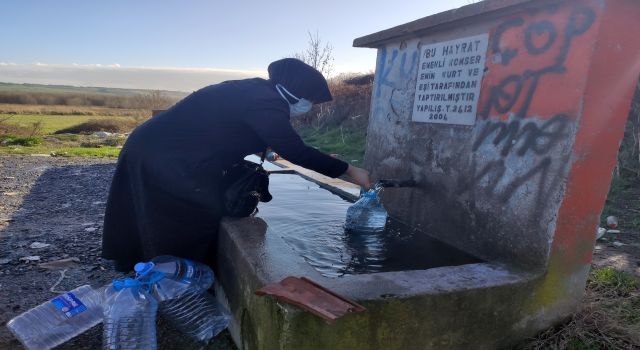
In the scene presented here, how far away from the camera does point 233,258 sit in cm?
266

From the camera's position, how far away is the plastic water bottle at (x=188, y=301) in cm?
266

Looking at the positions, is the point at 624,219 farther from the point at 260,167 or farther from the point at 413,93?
the point at 260,167

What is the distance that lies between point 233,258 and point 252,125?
0.84m

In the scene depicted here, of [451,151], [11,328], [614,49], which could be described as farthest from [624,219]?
[11,328]

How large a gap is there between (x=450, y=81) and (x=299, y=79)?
117 centimetres

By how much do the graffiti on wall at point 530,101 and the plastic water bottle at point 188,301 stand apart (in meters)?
1.96

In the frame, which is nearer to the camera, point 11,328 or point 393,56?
point 11,328

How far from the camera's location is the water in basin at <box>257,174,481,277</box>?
2830 mm

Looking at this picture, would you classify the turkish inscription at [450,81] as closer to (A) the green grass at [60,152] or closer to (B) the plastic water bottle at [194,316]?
(B) the plastic water bottle at [194,316]

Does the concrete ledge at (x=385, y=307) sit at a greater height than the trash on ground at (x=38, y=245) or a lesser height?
greater

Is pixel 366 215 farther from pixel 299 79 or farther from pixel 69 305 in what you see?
pixel 69 305

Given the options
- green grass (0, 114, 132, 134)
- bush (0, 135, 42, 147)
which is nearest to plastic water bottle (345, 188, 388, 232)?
bush (0, 135, 42, 147)

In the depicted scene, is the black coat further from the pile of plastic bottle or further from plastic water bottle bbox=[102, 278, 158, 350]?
plastic water bottle bbox=[102, 278, 158, 350]

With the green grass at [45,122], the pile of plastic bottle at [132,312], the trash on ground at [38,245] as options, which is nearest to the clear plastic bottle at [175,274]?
the pile of plastic bottle at [132,312]
